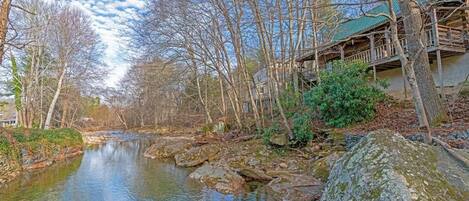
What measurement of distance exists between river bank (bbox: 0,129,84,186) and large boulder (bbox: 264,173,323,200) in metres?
7.79

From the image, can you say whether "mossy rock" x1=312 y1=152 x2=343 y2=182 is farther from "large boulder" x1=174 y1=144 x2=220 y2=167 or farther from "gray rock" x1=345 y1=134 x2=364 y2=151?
"large boulder" x1=174 y1=144 x2=220 y2=167

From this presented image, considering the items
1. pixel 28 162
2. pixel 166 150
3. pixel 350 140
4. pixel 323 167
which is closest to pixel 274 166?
pixel 323 167

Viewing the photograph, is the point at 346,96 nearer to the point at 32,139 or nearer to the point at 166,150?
the point at 166,150

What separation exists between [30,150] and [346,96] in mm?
11662

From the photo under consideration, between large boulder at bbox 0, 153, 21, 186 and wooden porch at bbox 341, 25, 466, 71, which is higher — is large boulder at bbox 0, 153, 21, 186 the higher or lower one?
the lower one

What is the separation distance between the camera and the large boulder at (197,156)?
40.3 ft

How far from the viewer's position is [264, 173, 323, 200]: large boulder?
6329 millimetres

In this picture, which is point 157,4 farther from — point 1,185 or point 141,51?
point 1,185

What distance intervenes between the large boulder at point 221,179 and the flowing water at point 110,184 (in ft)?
0.77

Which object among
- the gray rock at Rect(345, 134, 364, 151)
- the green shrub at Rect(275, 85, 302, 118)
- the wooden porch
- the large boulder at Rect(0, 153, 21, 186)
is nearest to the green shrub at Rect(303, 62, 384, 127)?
the green shrub at Rect(275, 85, 302, 118)

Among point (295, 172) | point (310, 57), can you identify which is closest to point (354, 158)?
point (295, 172)

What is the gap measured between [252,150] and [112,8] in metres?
10.4

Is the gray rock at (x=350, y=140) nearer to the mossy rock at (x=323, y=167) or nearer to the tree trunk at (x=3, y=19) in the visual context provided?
the mossy rock at (x=323, y=167)

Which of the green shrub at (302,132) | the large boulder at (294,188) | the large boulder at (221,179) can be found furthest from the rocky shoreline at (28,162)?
the green shrub at (302,132)
